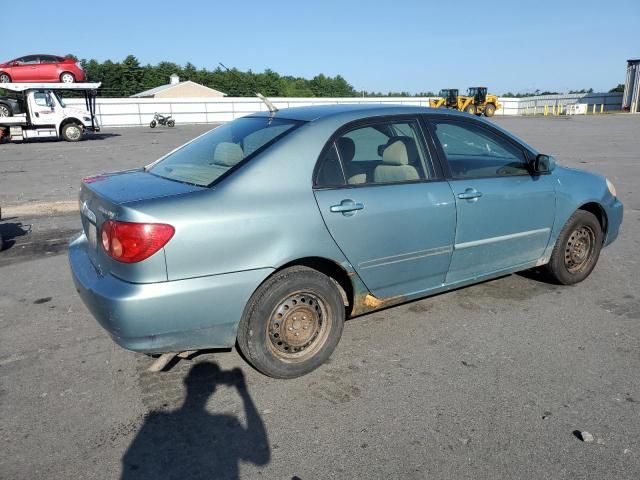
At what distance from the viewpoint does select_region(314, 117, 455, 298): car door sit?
127 inches

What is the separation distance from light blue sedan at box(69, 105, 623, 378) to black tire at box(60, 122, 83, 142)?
73.0 feet

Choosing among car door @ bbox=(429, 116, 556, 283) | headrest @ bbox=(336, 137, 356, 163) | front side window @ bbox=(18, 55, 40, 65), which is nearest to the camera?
headrest @ bbox=(336, 137, 356, 163)

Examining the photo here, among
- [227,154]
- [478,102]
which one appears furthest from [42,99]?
[478,102]

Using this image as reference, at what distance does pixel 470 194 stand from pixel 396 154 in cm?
61

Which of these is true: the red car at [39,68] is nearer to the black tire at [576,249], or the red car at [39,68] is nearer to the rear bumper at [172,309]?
the rear bumper at [172,309]

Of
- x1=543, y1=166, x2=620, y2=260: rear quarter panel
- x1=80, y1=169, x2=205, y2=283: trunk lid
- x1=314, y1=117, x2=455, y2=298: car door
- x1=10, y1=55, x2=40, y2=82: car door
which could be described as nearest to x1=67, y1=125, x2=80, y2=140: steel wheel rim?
x1=10, y1=55, x2=40, y2=82: car door

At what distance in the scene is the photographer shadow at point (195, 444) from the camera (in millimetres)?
2434

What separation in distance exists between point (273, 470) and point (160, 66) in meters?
80.3

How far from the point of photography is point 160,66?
7475 centimetres

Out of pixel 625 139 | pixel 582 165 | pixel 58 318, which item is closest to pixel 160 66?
pixel 625 139

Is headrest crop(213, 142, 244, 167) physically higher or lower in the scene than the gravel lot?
higher

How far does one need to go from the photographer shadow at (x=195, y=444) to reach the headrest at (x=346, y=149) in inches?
63.1

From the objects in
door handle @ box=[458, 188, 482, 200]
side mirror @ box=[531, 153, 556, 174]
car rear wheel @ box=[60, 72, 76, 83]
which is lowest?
door handle @ box=[458, 188, 482, 200]

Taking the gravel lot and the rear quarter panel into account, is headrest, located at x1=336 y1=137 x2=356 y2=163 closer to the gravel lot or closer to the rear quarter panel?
the gravel lot
